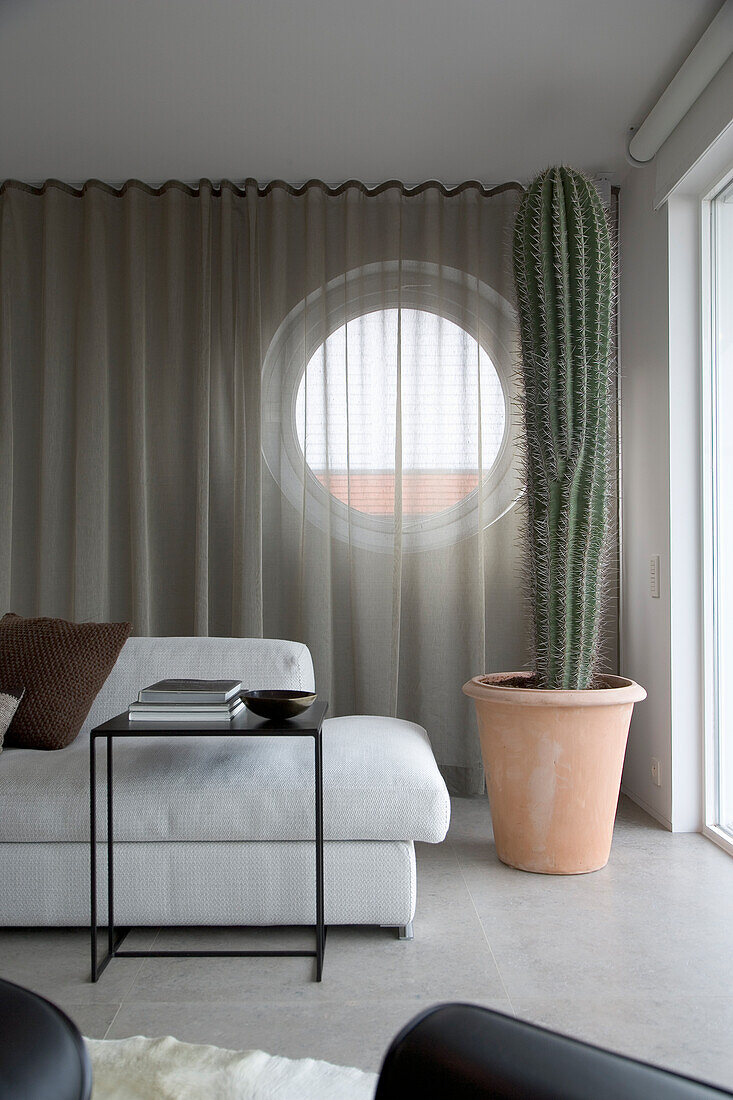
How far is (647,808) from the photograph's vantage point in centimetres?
304

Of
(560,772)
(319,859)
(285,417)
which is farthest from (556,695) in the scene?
(285,417)

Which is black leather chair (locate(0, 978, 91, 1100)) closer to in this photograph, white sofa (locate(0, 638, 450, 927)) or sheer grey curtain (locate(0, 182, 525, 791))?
white sofa (locate(0, 638, 450, 927))

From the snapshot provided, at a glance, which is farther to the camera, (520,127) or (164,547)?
(164,547)

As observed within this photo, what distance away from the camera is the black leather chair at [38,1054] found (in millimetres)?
756

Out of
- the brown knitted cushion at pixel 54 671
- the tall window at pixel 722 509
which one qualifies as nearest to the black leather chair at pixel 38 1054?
the brown knitted cushion at pixel 54 671

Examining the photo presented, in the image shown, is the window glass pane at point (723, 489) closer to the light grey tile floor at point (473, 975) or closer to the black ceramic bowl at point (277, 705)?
the light grey tile floor at point (473, 975)

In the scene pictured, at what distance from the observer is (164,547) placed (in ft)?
11.3

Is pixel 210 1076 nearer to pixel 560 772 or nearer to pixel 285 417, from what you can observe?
pixel 560 772

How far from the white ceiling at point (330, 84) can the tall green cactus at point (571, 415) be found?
44 centimetres

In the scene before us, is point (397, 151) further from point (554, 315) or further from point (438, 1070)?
point (438, 1070)

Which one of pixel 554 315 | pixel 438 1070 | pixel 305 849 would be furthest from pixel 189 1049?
pixel 554 315

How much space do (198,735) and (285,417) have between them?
1917mm

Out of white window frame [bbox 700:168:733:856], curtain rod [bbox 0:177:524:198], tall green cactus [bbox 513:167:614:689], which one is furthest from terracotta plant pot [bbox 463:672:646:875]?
curtain rod [bbox 0:177:524:198]

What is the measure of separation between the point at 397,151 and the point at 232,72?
74cm
